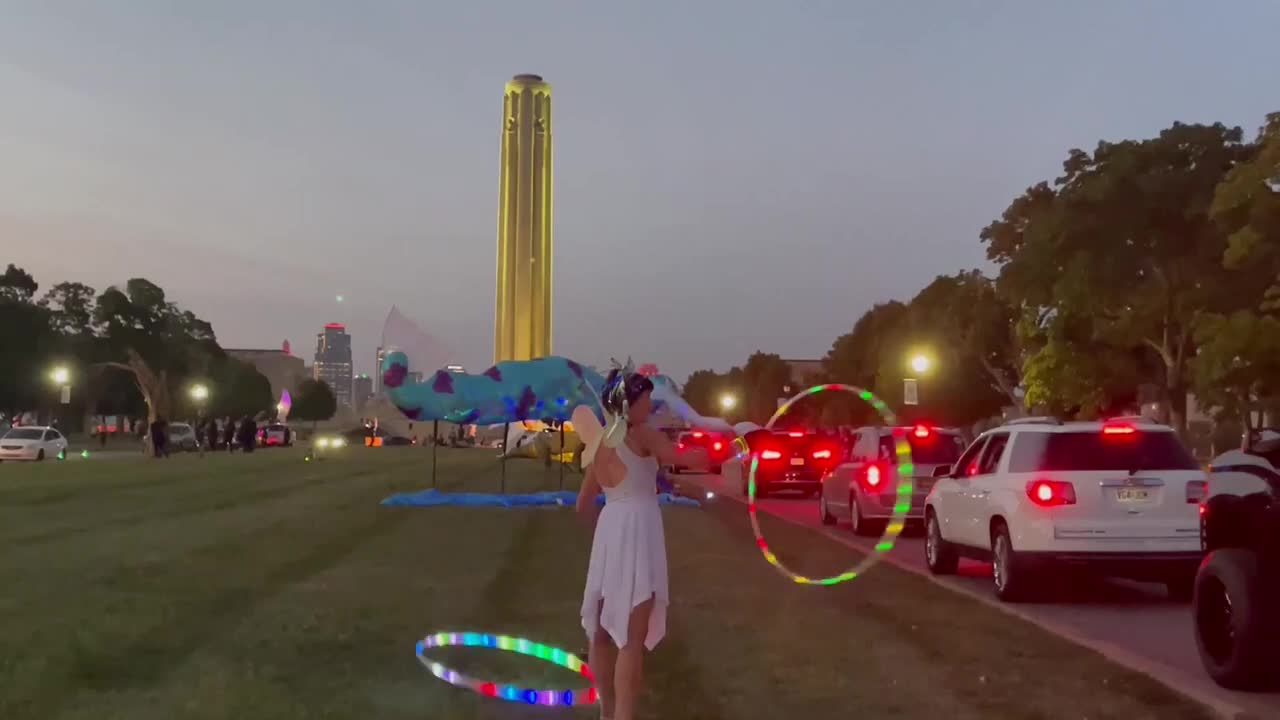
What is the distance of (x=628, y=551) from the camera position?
648 centimetres

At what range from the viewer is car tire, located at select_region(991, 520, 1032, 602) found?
42.1ft

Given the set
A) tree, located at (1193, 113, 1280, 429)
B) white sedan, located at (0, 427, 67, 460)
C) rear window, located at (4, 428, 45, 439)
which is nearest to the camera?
tree, located at (1193, 113, 1280, 429)

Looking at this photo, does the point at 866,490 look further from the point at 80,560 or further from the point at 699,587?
the point at 80,560

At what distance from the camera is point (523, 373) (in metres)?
29.7

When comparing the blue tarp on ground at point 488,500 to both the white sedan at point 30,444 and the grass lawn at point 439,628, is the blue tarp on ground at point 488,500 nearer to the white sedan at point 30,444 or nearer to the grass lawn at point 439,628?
the grass lawn at point 439,628

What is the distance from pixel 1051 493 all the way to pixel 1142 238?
35813 mm

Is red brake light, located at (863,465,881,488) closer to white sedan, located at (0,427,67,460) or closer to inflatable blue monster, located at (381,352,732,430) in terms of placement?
inflatable blue monster, located at (381,352,732,430)

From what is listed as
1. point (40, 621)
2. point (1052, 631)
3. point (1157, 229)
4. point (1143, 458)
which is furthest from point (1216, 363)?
point (40, 621)

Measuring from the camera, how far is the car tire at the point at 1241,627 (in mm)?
8336

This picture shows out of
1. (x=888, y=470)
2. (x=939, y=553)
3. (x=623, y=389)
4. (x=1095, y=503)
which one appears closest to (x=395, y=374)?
(x=888, y=470)

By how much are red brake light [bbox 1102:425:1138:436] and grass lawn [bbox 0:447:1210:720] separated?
89.7 inches

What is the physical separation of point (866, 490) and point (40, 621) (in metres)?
13.5

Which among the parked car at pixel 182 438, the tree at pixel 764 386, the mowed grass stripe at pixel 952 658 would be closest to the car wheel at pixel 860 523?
the mowed grass stripe at pixel 952 658

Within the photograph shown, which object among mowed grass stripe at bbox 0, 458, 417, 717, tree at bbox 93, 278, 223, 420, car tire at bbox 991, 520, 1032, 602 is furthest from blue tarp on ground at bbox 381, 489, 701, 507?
tree at bbox 93, 278, 223, 420
